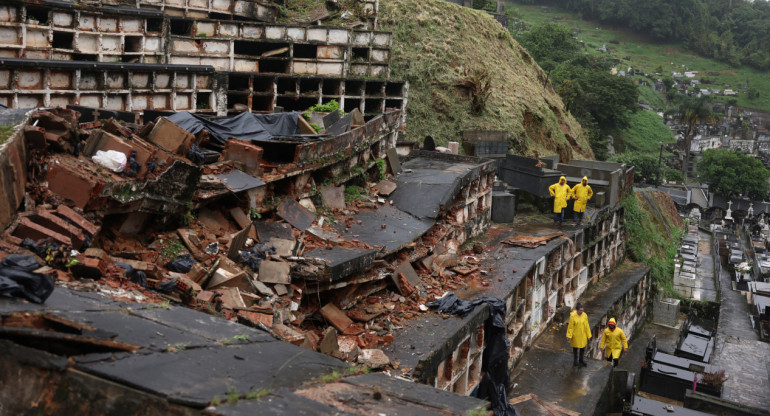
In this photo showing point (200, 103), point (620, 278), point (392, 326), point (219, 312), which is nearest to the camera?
point (219, 312)

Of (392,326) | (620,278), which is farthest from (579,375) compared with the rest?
(620,278)

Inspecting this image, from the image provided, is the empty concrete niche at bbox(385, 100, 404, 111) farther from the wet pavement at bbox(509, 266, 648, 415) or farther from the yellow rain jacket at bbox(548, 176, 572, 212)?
the wet pavement at bbox(509, 266, 648, 415)

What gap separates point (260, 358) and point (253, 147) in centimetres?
788

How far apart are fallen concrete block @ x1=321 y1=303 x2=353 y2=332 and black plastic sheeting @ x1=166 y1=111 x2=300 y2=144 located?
4.19m

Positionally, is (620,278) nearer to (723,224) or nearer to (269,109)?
(269,109)

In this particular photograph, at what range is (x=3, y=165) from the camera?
8.49 m

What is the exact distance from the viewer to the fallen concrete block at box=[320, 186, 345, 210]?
1589cm

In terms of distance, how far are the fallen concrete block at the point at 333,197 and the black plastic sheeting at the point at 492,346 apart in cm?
336

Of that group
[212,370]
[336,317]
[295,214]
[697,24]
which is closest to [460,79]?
[295,214]

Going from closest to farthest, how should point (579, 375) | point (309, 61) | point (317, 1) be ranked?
point (579, 375) → point (309, 61) → point (317, 1)

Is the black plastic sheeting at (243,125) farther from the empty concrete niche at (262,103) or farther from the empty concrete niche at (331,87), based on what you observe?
the empty concrete niche at (331,87)

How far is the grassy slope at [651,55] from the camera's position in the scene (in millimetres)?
114062

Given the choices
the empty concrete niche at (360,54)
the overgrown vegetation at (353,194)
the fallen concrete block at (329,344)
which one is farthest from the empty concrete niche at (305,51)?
the fallen concrete block at (329,344)

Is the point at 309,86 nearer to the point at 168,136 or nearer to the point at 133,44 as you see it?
the point at 133,44
